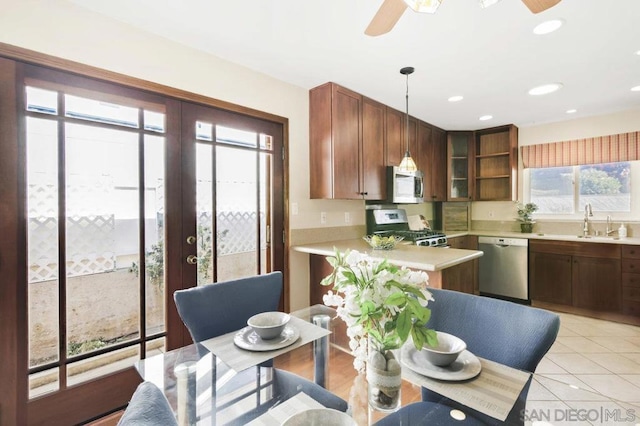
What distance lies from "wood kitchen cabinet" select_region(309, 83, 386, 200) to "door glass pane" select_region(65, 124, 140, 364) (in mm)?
1529

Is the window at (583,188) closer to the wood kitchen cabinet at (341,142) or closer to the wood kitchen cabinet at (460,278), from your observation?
the wood kitchen cabinet at (460,278)

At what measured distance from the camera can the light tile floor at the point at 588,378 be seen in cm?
83

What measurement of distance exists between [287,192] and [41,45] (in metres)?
1.78

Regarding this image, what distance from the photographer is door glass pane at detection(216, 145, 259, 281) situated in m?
2.32

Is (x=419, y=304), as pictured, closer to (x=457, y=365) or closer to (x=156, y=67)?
(x=457, y=365)

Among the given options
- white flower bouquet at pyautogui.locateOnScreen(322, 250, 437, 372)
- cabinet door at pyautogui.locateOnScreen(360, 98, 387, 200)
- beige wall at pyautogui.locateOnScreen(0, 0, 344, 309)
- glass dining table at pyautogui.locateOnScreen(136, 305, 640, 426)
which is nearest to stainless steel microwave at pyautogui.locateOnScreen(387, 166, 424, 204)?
cabinet door at pyautogui.locateOnScreen(360, 98, 387, 200)

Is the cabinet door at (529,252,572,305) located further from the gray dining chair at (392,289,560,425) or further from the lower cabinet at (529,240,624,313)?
the gray dining chair at (392,289,560,425)

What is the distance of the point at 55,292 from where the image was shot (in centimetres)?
165

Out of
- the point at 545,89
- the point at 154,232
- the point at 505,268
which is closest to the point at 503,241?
the point at 505,268

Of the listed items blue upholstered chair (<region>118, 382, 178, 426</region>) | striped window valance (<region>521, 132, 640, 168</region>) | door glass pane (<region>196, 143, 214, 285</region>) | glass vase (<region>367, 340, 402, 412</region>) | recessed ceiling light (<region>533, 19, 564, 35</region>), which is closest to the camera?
blue upholstered chair (<region>118, 382, 178, 426</region>)

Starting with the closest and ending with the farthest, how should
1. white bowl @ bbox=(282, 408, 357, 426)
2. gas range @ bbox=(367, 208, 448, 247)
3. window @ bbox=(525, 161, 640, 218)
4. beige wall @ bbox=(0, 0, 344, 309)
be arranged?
white bowl @ bbox=(282, 408, 357, 426)
beige wall @ bbox=(0, 0, 344, 309)
gas range @ bbox=(367, 208, 448, 247)
window @ bbox=(525, 161, 640, 218)

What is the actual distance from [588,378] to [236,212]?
9.74ft

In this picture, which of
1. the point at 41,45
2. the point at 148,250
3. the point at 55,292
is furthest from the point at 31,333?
the point at 41,45

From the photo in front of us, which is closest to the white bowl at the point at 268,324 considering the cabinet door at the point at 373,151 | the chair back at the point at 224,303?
the chair back at the point at 224,303
